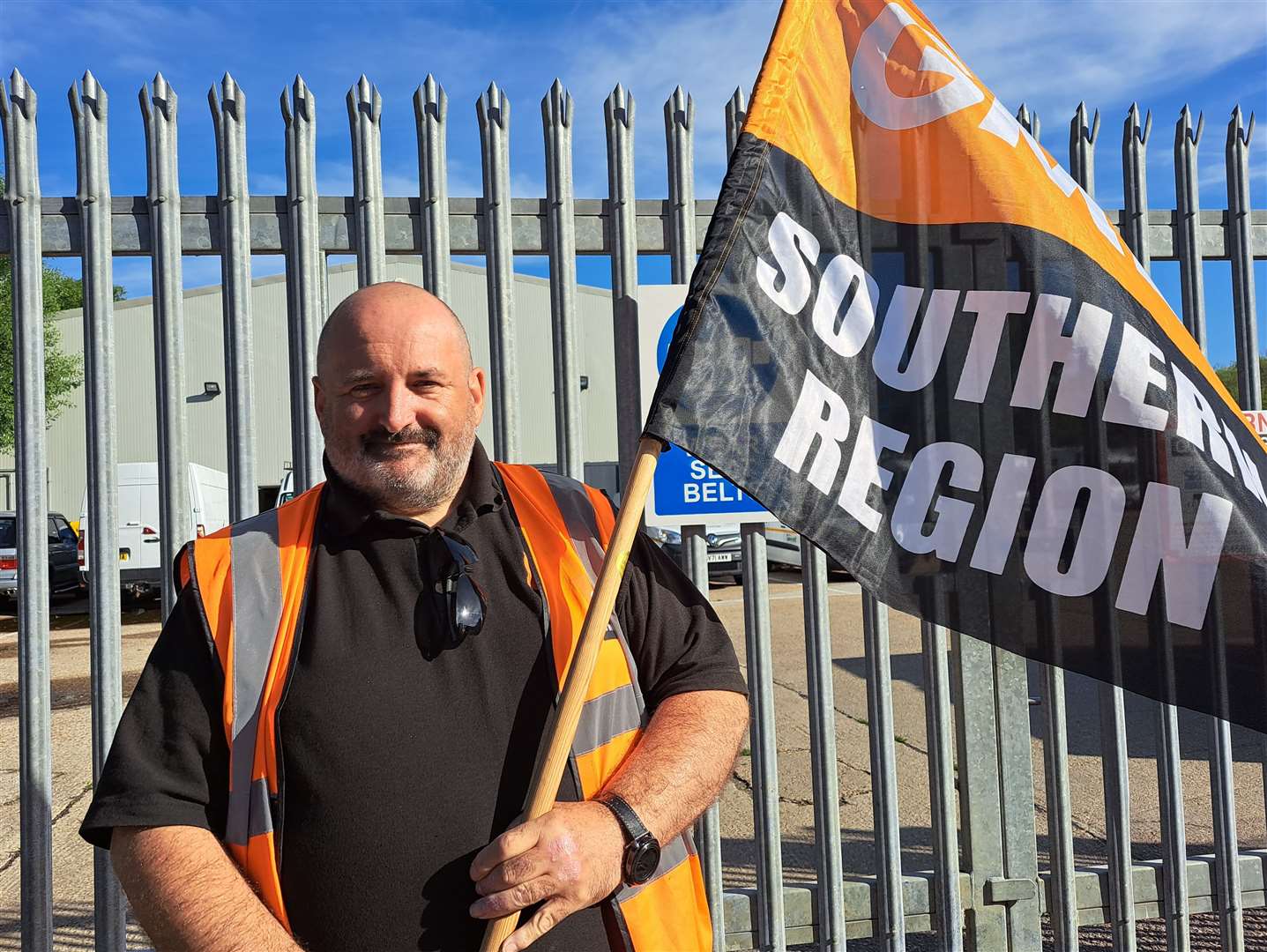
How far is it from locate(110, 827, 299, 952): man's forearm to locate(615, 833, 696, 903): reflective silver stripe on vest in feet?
1.96

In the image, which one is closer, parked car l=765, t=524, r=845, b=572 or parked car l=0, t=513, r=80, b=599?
parked car l=0, t=513, r=80, b=599

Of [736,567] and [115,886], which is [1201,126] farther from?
[736,567]

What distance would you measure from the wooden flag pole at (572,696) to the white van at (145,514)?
560 centimetres

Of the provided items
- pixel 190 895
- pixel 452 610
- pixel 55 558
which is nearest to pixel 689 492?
pixel 452 610

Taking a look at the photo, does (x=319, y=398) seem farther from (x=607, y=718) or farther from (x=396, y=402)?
(x=607, y=718)

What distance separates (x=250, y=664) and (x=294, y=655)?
8cm

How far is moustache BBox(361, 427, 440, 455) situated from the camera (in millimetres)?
Result: 2039

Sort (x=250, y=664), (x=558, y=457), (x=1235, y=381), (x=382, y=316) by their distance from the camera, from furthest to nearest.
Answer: (x=1235, y=381)
(x=558, y=457)
(x=382, y=316)
(x=250, y=664)

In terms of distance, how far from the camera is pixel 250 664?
6.02 feet

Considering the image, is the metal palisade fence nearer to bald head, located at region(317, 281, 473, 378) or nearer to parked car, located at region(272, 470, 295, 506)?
parked car, located at region(272, 470, 295, 506)

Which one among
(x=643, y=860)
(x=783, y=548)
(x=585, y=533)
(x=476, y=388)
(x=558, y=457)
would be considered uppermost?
(x=476, y=388)

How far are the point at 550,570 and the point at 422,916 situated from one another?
0.69 metres

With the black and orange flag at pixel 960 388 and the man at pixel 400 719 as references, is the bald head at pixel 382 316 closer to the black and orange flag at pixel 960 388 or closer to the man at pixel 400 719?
the man at pixel 400 719

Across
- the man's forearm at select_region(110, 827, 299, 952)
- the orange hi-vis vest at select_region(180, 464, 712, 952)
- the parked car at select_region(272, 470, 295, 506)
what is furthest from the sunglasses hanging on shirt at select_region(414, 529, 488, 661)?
the parked car at select_region(272, 470, 295, 506)
